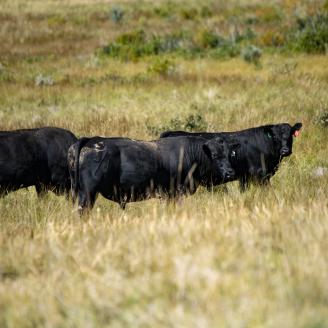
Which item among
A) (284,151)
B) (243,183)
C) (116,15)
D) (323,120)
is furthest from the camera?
(116,15)

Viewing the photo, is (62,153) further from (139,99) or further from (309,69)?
(309,69)

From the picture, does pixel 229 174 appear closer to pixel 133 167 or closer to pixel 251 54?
pixel 133 167

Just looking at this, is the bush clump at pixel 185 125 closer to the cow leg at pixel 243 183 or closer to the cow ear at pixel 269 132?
the cow ear at pixel 269 132

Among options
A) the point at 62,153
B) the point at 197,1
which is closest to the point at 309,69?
the point at 62,153

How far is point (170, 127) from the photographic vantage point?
1270 cm

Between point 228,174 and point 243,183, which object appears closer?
point 228,174

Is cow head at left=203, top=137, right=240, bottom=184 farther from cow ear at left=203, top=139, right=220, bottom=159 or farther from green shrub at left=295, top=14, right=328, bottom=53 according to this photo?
green shrub at left=295, top=14, right=328, bottom=53

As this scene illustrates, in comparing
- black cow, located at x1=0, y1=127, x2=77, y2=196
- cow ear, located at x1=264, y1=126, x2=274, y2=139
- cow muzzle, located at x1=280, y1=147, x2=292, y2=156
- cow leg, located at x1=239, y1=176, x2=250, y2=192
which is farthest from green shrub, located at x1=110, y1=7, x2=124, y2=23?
cow leg, located at x1=239, y1=176, x2=250, y2=192

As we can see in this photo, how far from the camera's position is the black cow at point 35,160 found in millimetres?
8281

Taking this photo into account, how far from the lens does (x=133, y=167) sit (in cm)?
744

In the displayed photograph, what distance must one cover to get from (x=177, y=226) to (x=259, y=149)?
15.2 ft

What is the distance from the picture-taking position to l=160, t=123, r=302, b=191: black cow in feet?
29.0

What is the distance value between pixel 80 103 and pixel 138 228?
12.0 m

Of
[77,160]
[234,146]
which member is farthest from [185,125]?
[77,160]
